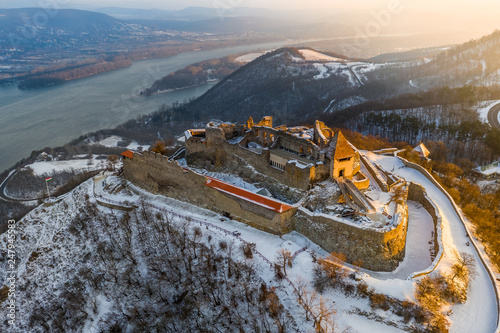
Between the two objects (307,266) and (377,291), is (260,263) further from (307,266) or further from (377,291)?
(377,291)

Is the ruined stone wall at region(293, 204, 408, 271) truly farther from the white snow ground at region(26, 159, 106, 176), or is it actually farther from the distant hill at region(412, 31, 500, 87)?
the distant hill at region(412, 31, 500, 87)

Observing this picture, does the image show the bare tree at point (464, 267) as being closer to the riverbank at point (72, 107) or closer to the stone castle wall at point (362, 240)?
the stone castle wall at point (362, 240)

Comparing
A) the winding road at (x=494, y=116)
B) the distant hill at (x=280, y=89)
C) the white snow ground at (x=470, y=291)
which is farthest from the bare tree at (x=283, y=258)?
the distant hill at (x=280, y=89)

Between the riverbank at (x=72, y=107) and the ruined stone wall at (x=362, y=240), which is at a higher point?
the ruined stone wall at (x=362, y=240)

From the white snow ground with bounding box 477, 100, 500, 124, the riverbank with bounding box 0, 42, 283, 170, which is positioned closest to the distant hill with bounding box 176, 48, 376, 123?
the riverbank with bounding box 0, 42, 283, 170

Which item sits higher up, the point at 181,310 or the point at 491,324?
the point at 491,324

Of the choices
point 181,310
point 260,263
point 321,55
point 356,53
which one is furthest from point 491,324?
point 356,53

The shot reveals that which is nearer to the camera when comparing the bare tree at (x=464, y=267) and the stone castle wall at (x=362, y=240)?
the bare tree at (x=464, y=267)

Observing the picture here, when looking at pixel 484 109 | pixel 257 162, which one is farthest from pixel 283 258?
pixel 484 109
